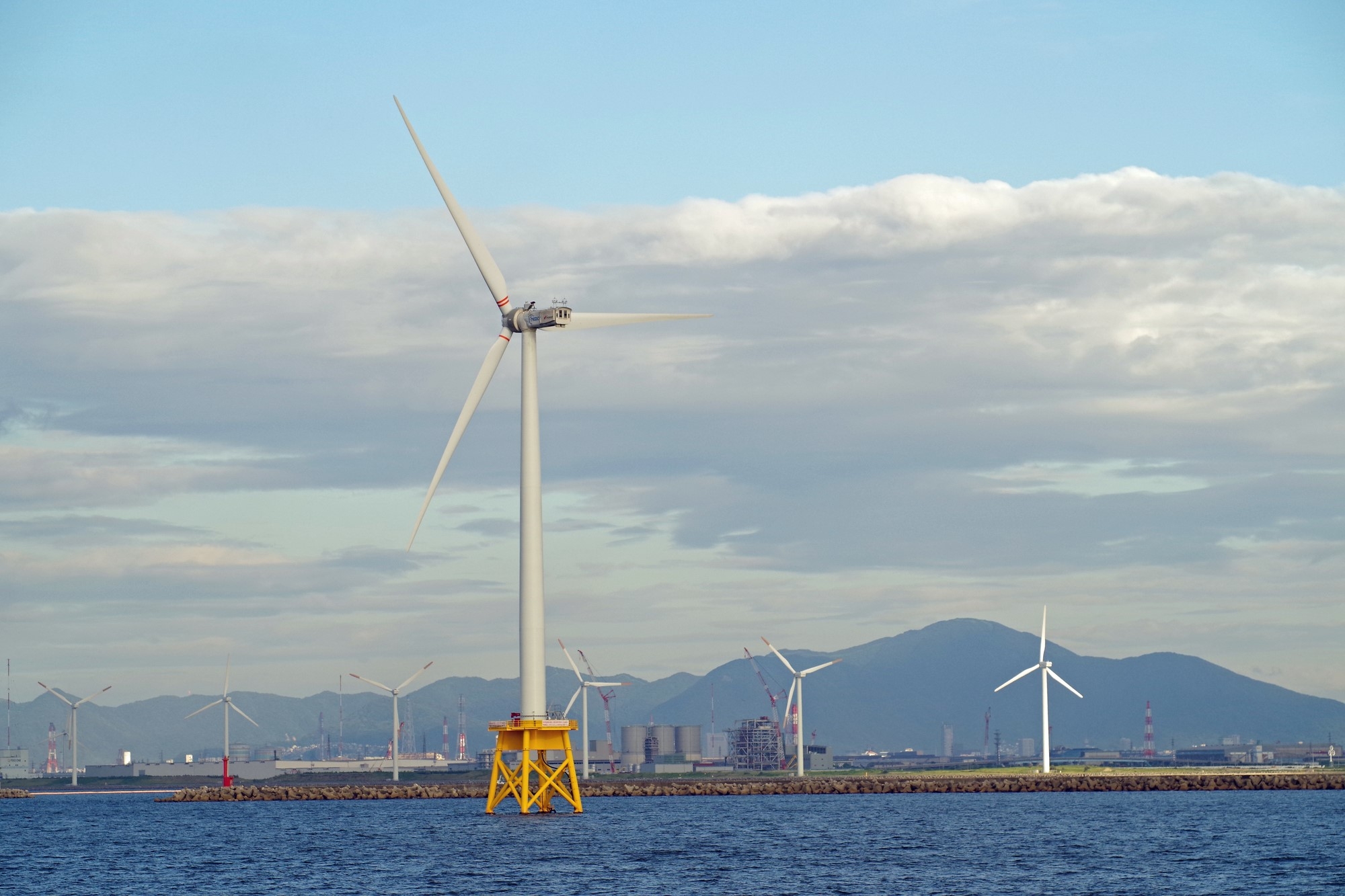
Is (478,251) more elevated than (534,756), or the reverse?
(478,251)

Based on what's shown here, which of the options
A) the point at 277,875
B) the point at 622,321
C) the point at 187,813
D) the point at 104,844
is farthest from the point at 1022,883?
the point at 187,813

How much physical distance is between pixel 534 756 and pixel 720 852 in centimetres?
2562

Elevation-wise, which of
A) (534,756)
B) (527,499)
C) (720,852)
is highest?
(527,499)

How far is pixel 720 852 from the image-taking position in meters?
114

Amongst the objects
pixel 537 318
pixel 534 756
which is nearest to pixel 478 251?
pixel 537 318

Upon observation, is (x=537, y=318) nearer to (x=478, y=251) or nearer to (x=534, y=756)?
(x=478, y=251)

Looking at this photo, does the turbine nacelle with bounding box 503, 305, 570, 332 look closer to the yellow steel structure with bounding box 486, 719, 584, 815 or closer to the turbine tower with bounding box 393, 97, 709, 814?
the turbine tower with bounding box 393, 97, 709, 814

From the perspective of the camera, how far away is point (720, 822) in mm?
149625

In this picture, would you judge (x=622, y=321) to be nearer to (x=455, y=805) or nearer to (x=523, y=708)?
(x=523, y=708)

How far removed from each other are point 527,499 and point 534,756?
90.2ft

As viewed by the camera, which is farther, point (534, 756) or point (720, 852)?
point (534, 756)

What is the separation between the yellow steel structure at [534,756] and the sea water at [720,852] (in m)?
3.05

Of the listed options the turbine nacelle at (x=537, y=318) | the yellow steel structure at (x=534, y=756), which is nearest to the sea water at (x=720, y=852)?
the yellow steel structure at (x=534, y=756)

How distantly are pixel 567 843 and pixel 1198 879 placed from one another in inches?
1797
